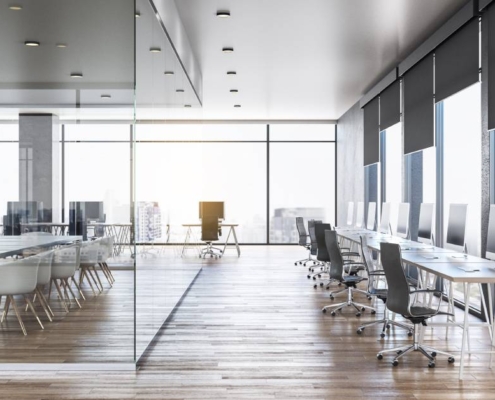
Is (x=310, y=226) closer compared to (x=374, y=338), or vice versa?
(x=374, y=338)

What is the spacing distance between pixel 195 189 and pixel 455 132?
380 cm

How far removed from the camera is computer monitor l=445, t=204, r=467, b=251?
18.4 feet

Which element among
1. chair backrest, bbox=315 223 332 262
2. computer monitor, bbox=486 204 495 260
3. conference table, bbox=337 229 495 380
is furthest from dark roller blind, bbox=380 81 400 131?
computer monitor, bbox=486 204 495 260

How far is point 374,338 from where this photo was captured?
5.48m

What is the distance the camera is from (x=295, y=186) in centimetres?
1578

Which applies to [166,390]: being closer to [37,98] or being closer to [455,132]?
[37,98]

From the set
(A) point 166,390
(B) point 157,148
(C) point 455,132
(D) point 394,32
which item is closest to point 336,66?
(D) point 394,32

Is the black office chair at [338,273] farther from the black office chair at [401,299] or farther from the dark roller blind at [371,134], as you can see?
the dark roller blind at [371,134]

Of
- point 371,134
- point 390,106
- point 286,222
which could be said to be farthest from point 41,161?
Answer: point 286,222

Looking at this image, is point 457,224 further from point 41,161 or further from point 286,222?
point 286,222

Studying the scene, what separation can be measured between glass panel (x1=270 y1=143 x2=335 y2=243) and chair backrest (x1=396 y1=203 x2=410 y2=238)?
7732 millimetres

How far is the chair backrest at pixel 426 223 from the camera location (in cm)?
673

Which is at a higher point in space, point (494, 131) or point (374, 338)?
point (494, 131)

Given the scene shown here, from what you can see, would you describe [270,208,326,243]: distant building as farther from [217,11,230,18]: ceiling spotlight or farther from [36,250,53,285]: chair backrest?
[36,250,53,285]: chair backrest
